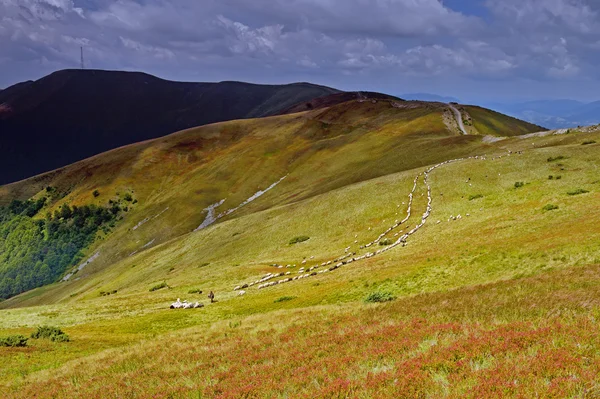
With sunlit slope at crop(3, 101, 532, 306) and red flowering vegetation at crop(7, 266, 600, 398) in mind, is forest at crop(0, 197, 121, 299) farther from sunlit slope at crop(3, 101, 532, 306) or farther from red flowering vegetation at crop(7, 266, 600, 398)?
red flowering vegetation at crop(7, 266, 600, 398)

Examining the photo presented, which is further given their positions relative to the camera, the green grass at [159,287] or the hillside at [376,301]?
the green grass at [159,287]

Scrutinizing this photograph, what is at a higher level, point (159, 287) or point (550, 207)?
point (550, 207)

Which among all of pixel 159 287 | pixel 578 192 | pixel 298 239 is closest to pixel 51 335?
pixel 159 287

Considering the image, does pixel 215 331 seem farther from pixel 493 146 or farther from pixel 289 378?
pixel 493 146

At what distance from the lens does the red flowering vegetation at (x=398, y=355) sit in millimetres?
10086

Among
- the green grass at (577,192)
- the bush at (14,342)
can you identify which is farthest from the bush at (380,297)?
the green grass at (577,192)

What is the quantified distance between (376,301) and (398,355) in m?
11.2

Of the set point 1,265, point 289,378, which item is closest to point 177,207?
point 1,265

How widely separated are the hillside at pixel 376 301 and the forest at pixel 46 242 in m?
87.5

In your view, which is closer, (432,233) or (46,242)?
(432,233)

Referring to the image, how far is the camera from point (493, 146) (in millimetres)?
88625

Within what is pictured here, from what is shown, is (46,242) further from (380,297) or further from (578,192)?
(578,192)

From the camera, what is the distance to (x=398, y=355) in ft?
42.8

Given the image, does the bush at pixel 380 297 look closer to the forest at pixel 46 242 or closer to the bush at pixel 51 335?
the bush at pixel 51 335
